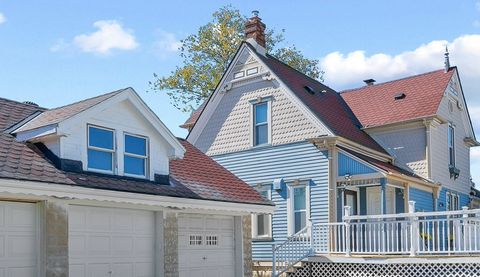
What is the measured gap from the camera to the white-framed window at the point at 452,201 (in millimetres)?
24328

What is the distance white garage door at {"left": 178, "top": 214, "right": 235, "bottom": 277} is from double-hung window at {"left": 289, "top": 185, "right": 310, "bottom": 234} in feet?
15.3

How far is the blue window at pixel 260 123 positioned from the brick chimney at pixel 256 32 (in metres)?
2.48

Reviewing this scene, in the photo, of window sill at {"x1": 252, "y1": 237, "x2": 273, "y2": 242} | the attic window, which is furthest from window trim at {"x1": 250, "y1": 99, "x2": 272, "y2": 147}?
window sill at {"x1": 252, "y1": 237, "x2": 273, "y2": 242}

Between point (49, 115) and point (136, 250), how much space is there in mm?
3510

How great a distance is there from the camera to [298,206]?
21250 mm

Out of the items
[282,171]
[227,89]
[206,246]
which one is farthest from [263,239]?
[206,246]

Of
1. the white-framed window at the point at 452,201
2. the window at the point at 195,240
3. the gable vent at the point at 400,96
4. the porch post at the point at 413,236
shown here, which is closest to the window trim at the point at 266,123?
the gable vent at the point at 400,96

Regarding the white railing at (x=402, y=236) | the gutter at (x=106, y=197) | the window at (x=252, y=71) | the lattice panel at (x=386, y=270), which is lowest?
the lattice panel at (x=386, y=270)

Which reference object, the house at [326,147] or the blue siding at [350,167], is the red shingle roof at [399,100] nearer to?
the house at [326,147]

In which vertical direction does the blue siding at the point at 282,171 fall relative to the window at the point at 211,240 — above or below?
above

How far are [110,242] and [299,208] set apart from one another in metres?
9.31

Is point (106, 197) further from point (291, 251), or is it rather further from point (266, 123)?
point (266, 123)

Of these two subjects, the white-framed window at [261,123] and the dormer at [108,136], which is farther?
the white-framed window at [261,123]

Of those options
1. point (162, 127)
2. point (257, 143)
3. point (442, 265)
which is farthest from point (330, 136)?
point (162, 127)
